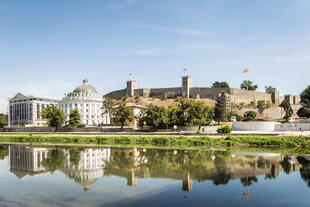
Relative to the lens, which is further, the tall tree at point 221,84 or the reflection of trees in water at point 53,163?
the tall tree at point 221,84

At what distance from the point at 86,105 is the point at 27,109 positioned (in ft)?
73.4

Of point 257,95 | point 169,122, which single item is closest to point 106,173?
point 169,122

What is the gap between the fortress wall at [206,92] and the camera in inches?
3418

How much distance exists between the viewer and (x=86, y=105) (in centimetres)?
7781

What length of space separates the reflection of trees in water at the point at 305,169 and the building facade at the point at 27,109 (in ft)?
245

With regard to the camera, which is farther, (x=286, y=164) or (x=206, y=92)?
(x=206, y=92)

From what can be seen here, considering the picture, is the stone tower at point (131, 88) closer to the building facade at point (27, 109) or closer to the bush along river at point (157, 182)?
the building facade at point (27, 109)

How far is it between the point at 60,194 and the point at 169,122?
34.3 metres

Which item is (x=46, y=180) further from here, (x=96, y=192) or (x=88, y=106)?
(x=88, y=106)

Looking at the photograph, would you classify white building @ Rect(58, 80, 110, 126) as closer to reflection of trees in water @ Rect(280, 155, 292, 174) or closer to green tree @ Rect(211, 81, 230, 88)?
green tree @ Rect(211, 81, 230, 88)

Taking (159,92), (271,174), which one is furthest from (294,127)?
(159,92)

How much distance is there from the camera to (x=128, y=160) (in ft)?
71.0

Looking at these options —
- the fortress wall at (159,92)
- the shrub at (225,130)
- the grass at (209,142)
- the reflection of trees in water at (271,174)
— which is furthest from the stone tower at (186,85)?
the reflection of trees in water at (271,174)

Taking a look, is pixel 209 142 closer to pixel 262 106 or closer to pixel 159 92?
pixel 262 106
